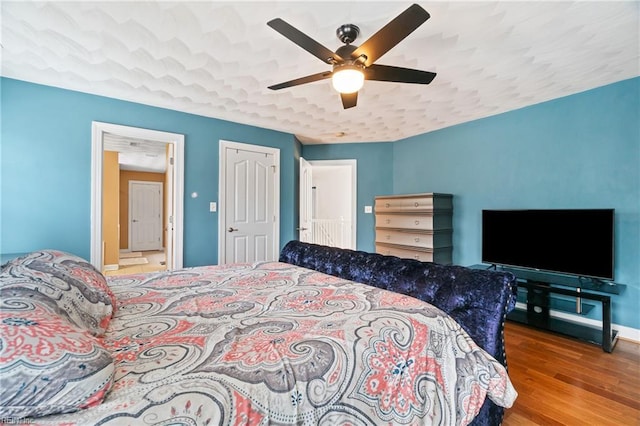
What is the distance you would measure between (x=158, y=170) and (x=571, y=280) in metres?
8.70

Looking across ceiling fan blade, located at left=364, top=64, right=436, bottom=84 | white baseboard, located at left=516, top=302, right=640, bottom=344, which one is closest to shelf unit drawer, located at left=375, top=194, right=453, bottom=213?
white baseboard, located at left=516, top=302, right=640, bottom=344

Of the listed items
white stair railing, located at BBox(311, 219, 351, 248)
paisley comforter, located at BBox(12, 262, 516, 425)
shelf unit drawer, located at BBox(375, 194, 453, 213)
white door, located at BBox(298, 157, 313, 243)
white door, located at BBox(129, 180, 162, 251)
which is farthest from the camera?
white door, located at BBox(129, 180, 162, 251)

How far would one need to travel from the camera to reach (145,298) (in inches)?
59.0

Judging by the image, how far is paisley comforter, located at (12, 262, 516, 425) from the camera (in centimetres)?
74

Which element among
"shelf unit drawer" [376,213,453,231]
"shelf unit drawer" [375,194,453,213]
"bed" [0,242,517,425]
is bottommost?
"bed" [0,242,517,425]

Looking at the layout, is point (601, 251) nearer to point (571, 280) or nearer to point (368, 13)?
point (571, 280)

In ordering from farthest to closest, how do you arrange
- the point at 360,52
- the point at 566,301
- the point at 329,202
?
the point at 329,202, the point at 566,301, the point at 360,52

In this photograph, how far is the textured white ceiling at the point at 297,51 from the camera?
186 centimetres

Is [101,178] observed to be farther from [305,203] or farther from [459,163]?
[459,163]

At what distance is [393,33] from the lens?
161cm

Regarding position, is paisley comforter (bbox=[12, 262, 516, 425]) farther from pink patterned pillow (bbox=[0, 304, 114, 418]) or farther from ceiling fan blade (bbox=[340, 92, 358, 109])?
ceiling fan blade (bbox=[340, 92, 358, 109])

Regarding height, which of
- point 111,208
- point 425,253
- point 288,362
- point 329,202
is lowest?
point 425,253

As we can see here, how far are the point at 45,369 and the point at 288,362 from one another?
1.90 ft

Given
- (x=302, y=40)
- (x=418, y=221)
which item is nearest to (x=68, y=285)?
(x=302, y=40)
